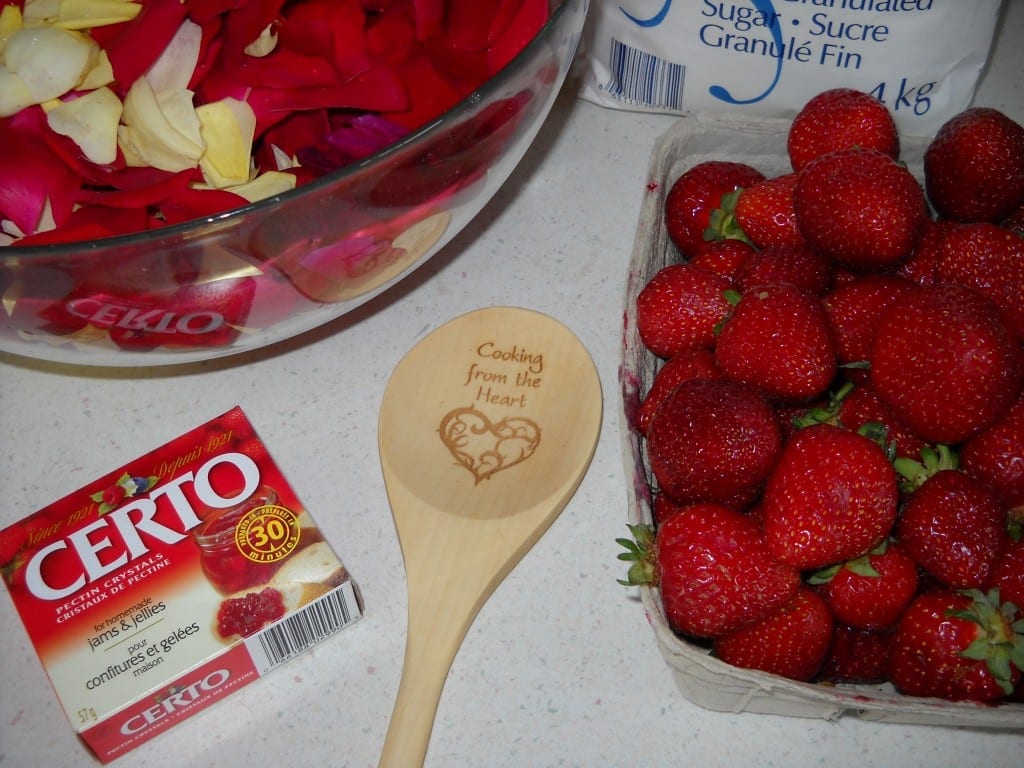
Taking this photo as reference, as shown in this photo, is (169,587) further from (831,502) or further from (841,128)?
(841,128)

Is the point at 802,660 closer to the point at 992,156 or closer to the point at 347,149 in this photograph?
the point at 992,156

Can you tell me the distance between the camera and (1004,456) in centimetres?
63

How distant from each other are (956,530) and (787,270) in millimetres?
223

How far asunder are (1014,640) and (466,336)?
47 centimetres

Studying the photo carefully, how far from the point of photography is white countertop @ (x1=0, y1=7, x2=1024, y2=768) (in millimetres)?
674

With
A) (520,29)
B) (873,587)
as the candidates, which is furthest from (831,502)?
(520,29)

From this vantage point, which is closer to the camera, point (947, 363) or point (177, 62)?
Answer: point (947, 363)

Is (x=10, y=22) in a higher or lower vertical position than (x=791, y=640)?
higher

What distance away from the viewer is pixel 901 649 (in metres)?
0.61

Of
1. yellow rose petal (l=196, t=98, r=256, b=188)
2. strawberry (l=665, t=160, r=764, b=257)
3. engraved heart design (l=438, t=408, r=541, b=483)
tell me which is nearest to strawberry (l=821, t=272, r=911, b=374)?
strawberry (l=665, t=160, r=764, b=257)

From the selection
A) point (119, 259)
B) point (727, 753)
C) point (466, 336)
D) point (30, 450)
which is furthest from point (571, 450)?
point (30, 450)

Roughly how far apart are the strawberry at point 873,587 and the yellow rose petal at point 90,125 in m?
0.62

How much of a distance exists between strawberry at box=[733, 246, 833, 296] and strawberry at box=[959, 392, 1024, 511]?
16 cm

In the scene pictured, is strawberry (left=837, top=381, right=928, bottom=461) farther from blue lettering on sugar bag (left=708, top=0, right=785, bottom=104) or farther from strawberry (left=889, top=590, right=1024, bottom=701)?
blue lettering on sugar bag (left=708, top=0, right=785, bottom=104)
